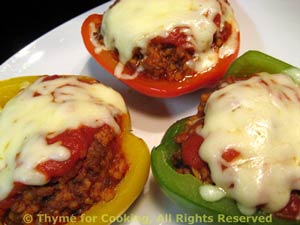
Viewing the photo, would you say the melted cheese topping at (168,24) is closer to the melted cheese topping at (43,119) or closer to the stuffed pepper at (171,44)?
the stuffed pepper at (171,44)

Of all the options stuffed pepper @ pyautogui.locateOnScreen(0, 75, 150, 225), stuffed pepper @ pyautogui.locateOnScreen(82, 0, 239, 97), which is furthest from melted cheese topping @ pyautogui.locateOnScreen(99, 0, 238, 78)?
stuffed pepper @ pyautogui.locateOnScreen(0, 75, 150, 225)

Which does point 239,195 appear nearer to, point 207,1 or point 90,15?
point 207,1

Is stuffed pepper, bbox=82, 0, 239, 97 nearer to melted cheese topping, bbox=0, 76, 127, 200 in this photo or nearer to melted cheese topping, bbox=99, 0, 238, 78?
melted cheese topping, bbox=99, 0, 238, 78

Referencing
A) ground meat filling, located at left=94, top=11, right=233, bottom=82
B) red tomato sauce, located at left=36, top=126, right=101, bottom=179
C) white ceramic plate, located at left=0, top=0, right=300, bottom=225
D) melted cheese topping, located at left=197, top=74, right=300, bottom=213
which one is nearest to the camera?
melted cheese topping, located at left=197, top=74, right=300, bottom=213

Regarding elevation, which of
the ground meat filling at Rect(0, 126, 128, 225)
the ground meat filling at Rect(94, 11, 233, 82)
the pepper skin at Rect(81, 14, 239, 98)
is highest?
the ground meat filling at Rect(94, 11, 233, 82)

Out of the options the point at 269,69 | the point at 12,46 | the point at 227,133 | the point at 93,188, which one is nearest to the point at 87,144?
the point at 93,188

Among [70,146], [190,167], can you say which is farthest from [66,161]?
[190,167]
